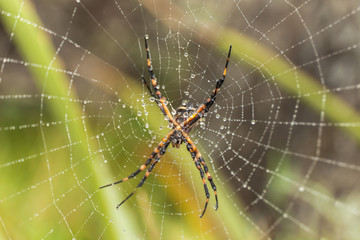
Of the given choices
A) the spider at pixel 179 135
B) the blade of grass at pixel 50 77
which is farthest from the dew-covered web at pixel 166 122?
the spider at pixel 179 135

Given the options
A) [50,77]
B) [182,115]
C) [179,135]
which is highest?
[50,77]

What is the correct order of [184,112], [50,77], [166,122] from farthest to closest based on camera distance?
1. [166,122]
2. [184,112]
3. [50,77]

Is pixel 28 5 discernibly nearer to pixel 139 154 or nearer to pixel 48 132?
pixel 48 132

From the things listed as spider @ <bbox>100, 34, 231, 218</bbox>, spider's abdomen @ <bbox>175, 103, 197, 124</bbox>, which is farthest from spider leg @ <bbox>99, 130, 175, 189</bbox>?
spider's abdomen @ <bbox>175, 103, 197, 124</bbox>

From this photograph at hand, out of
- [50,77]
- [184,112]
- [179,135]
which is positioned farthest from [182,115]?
[50,77]

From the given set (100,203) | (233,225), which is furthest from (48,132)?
(233,225)

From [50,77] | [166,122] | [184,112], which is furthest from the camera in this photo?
[166,122]

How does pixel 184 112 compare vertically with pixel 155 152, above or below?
above

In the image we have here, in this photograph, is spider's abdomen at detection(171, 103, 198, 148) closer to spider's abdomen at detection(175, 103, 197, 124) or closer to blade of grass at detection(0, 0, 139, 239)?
spider's abdomen at detection(175, 103, 197, 124)

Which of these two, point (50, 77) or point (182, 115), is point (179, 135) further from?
point (50, 77)
